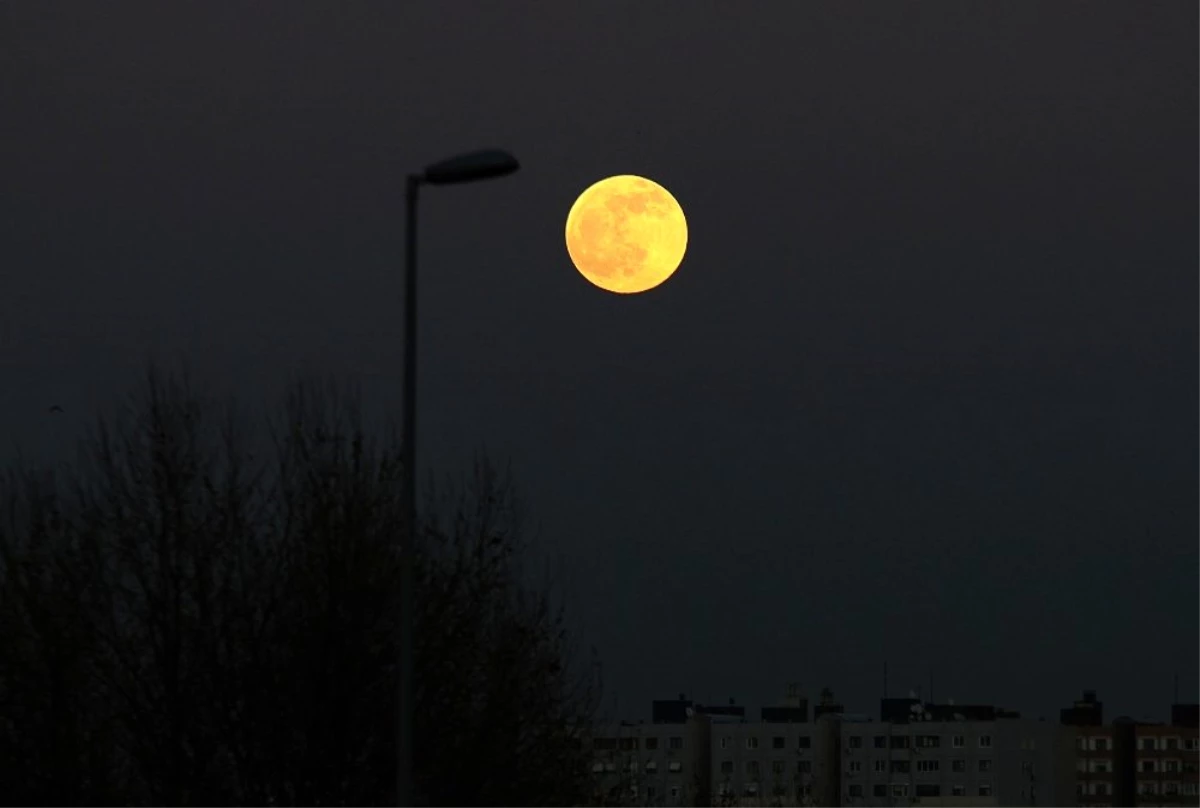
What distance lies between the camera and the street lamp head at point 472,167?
694 inches

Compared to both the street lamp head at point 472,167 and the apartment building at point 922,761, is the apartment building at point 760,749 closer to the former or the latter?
the apartment building at point 922,761

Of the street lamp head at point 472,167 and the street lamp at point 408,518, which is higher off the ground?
the street lamp head at point 472,167

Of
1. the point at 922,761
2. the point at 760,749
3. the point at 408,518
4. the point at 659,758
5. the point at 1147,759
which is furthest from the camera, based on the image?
the point at 1147,759

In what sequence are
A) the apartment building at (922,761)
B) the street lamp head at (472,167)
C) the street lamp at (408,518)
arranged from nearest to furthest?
the street lamp head at (472,167)
the street lamp at (408,518)
the apartment building at (922,761)

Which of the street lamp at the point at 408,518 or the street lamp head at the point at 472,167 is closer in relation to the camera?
the street lamp head at the point at 472,167

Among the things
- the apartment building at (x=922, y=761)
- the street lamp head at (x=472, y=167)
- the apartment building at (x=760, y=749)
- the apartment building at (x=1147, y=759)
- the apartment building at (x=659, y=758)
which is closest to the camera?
the street lamp head at (x=472, y=167)

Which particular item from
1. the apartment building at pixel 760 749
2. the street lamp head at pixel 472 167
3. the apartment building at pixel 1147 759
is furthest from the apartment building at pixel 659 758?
the apartment building at pixel 1147 759

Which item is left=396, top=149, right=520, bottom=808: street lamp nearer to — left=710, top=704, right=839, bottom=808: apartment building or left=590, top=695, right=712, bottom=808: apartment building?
left=590, top=695, right=712, bottom=808: apartment building

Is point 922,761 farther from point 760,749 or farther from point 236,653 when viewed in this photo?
point 236,653

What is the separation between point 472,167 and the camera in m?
17.9

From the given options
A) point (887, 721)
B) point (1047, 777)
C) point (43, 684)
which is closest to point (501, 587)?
point (43, 684)

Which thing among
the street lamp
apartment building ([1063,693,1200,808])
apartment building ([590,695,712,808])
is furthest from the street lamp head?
apartment building ([1063,693,1200,808])

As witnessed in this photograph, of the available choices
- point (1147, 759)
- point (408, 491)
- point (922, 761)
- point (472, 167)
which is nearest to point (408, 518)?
point (408, 491)

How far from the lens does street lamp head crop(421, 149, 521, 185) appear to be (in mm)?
17625
